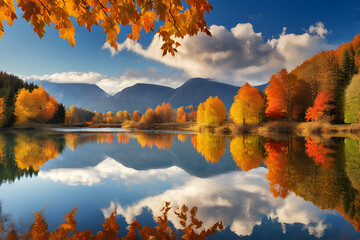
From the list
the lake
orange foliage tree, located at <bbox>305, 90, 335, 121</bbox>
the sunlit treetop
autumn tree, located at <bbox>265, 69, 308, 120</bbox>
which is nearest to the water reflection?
the lake

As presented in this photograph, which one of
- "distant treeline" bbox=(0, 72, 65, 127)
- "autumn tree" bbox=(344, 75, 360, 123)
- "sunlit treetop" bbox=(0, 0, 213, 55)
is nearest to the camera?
"sunlit treetop" bbox=(0, 0, 213, 55)

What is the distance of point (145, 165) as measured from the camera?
32.4ft

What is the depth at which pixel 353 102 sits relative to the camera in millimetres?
28328

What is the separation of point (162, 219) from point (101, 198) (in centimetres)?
230

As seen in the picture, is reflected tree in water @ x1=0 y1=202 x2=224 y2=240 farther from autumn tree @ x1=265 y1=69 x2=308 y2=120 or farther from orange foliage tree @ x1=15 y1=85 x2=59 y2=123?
orange foliage tree @ x1=15 y1=85 x2=59 y2=123

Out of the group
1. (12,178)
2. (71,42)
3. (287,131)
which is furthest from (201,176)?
(287,131)

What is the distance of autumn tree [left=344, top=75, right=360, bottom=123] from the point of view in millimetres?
27938

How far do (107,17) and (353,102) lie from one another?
36.8 metres

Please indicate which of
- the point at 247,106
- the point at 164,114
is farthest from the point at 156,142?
the point at 164,114

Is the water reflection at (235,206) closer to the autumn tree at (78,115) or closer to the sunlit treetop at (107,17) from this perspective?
the sunlit treetop at (107,17)

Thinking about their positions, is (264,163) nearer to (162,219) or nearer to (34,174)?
(162,219)

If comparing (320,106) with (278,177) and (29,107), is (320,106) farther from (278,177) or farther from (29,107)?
(29,107)

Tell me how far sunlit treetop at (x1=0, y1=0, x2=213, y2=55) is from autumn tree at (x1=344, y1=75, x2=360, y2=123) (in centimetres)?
3507

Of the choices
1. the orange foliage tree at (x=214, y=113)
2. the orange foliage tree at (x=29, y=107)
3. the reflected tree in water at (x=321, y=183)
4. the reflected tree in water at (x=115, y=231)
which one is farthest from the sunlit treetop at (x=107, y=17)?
the orange foliage tree at (x=29, y=107)
